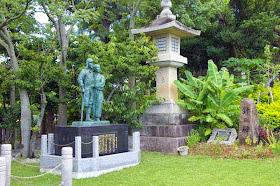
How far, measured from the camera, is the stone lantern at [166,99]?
11602mm

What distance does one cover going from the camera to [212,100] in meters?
11.5

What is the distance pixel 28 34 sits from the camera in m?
12.1

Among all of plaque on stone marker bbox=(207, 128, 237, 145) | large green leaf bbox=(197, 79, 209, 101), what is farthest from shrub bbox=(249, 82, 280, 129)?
large green leaf bbox=(197, 79, 209, 101)

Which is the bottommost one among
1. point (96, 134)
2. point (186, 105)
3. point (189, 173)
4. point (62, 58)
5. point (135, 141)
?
point (189, 173)

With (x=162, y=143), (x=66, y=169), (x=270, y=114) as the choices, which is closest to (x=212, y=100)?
(x=162, y=143)

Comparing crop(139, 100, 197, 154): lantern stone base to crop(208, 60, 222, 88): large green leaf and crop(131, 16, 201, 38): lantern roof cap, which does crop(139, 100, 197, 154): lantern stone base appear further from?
crop(131, 16, 201, 38): lantern roof cap

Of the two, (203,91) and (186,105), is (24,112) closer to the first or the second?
(186,105)

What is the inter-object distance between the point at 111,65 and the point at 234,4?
352 inches

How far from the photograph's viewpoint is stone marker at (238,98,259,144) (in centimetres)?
1094

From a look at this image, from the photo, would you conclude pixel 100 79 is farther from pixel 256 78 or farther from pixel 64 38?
pixel 256 78

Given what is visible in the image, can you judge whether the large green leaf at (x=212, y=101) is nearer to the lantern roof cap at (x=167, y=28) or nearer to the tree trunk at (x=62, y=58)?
the lantern roof cap at (x=167, y=28)

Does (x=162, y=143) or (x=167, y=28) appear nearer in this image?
(x=162, y=143)

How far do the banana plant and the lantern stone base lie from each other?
38cm

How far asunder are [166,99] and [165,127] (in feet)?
3.68
